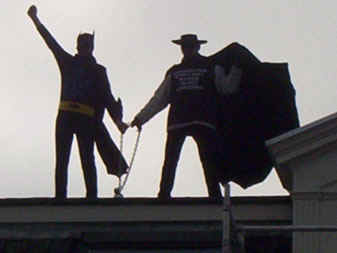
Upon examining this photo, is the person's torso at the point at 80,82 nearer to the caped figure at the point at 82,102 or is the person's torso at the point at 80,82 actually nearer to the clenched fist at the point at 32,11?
the caped figure at the point at 82,102

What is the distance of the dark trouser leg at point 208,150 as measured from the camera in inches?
683

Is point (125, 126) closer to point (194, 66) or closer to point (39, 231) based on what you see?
point (194, 66)

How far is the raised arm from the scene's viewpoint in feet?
60.0

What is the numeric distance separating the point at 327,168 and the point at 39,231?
113 inches

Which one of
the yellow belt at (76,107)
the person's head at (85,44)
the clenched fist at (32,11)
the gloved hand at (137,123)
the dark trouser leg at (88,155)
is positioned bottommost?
the dark trouser leg at (88,155)

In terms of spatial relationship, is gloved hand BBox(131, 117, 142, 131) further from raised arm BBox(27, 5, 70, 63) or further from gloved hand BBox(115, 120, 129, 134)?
raised arm BBox(27, 5, 70, 63)

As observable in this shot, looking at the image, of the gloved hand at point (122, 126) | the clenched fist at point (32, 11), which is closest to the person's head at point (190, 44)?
the gloved hand at point (122, 126)

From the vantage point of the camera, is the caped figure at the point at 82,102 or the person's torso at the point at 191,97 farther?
the caped figure at the point at 82,102

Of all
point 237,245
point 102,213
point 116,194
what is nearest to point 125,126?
point 116,194

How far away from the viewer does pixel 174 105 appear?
58.2 ft

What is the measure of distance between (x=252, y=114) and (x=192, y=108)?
1.11 meters

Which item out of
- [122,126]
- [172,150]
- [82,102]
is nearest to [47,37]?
[82,102]

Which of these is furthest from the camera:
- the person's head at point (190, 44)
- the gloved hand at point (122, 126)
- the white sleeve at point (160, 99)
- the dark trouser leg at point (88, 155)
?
the gloved hand at point (122, 126)

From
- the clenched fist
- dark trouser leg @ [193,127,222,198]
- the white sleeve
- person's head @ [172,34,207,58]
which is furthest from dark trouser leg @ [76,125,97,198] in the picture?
the clenched fist
